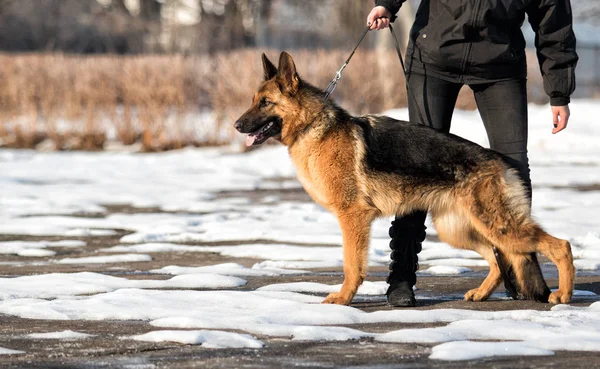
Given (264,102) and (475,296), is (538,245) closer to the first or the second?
(475,296)

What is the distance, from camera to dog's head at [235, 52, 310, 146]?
20.4ft

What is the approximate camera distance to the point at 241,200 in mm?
12312

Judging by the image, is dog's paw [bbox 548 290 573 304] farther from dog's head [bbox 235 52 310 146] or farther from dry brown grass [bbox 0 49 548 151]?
dry brown grass [bbox 0 49 548 151]

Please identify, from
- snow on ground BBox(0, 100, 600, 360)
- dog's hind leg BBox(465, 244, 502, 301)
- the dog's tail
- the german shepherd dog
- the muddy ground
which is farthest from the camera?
dog's hind leg BBox(465, 244, 502, 301)

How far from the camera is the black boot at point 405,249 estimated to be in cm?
596

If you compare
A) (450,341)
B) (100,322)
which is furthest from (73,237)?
(450,341)

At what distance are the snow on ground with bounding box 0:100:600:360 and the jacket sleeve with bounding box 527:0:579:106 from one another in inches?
50.1

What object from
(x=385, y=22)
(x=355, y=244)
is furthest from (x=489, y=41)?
(x=355, y=244)

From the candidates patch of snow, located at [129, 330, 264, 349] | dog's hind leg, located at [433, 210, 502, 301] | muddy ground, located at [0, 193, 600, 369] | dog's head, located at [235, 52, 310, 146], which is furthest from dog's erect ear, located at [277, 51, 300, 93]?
Answer: patch of snow, located at [129, 330, 264, 349]

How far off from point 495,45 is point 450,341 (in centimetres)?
196

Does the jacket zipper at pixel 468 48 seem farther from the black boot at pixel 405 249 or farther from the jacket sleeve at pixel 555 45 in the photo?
the black boot at pixel 405 249

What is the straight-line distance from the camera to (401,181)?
588 cm

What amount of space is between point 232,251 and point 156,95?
13.4 m

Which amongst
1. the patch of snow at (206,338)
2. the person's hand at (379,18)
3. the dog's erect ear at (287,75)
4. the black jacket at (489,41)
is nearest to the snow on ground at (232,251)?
the patch of snow at (206,338)
